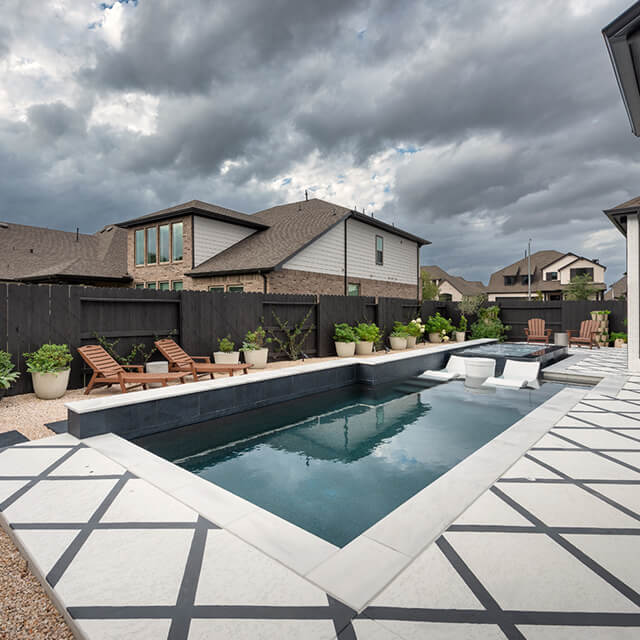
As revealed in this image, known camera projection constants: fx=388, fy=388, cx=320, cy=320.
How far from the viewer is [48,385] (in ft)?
19.1

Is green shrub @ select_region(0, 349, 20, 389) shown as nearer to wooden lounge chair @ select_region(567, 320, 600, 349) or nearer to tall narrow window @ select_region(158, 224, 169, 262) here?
tall narrow window @ select_region(158, 224, 169, 262)

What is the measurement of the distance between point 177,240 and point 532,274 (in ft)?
109

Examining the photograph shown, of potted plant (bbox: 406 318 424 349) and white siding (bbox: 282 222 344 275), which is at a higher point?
white siding (bbox: 282 222 344 275)

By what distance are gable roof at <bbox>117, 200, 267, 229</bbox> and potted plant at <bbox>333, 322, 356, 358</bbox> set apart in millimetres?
7301

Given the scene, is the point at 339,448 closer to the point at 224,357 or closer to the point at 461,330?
the point at 224,357

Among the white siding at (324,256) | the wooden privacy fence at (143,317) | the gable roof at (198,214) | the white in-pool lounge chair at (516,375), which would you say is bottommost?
the white in-pool lounge chair at (516,375)

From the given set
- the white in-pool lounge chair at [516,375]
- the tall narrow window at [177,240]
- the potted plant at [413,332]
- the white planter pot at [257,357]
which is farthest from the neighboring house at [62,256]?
the white in-pool lounge chair at [516,375]

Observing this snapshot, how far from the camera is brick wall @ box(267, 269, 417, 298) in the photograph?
44.4 feet

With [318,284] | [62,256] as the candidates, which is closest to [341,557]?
[318,284]

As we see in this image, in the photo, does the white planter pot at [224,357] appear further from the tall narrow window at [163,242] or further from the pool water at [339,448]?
the tall narrow window at [163,242]

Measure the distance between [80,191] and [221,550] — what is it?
1220 inches

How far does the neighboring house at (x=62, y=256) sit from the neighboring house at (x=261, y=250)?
1.34 metres

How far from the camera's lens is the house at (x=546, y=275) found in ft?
107

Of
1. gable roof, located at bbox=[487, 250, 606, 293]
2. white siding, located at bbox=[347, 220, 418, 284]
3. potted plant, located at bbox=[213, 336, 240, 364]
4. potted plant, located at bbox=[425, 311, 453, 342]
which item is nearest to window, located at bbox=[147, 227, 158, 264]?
white siding, located at bbox=[347, 220, 418, 284]
